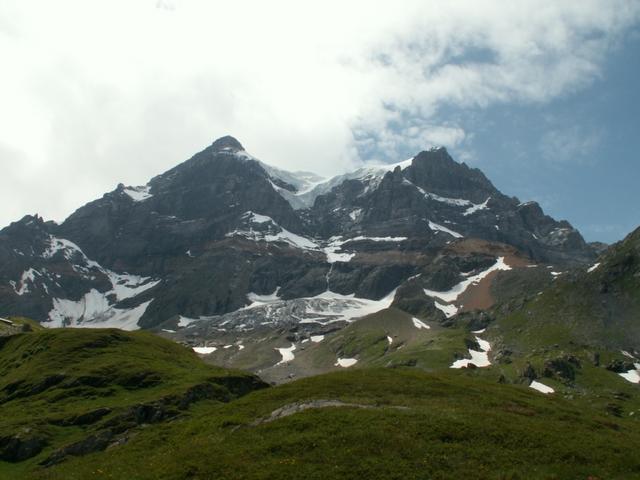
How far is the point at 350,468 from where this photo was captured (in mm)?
36219

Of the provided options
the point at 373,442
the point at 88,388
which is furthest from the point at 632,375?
the point at 373,442

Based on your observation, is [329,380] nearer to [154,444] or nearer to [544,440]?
[154,444]

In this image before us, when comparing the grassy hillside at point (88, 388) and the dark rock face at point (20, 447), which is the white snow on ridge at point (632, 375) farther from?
the dark rock face at point (20, 447)

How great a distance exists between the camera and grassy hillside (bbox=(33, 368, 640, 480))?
3675 cm

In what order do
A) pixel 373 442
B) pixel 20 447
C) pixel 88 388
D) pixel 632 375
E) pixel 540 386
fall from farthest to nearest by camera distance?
pixel 632 375
pixel 540 386
pixel 88 388
pixel 20 447
pixel 373 442

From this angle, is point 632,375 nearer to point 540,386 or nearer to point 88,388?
point 540,386

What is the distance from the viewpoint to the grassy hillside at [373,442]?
121ft

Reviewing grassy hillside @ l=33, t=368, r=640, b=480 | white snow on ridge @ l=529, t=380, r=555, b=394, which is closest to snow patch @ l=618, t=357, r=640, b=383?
white snow on ridge @ l=529, t=380, r=555, b=394

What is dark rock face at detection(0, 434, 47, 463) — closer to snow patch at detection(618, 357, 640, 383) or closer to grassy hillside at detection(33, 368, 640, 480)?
grassy hillside at detection(33, 368, 640, 480)

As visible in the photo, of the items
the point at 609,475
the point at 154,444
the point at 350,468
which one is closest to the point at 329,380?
the point at 154,444

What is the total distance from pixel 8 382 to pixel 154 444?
37.3 metres

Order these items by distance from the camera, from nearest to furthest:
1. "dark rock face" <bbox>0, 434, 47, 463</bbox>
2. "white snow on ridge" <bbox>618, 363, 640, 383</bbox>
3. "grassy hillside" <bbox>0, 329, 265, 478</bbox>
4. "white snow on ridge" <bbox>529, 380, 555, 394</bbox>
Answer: "dark rock face" <bbox>0, 434, 47, 463</bbox> → "grassy hillside" <bbox>0, 329, 265, 478</bbox> → "white snow on ridge" <bbox>529, 380, 555, 394</bbox> → "white snow on ridge" <bbox>618, 363, 640, 383</bbox>

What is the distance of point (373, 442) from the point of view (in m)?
39.4

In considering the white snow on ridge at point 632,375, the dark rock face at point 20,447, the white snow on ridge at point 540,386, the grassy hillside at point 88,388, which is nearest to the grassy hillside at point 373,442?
the grassy hillside at point 88,388
